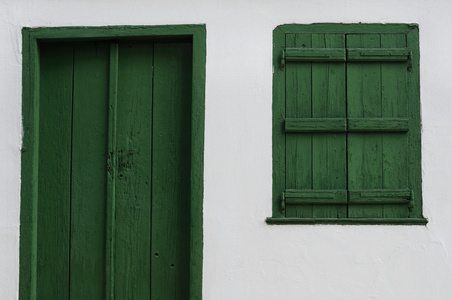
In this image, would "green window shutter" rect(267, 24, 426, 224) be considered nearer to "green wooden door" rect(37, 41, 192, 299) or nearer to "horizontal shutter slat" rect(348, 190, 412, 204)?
"horizontal shutter slat" rect(348, 190, 412, 204)

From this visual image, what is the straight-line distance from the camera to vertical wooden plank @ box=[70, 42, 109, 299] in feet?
10.9

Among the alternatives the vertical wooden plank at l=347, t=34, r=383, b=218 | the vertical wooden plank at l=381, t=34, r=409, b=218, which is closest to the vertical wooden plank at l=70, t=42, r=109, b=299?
the vertical wooden plank at l=347, t=34, r=383, b=218

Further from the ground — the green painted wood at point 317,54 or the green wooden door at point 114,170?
the green painted wood at point 317,54

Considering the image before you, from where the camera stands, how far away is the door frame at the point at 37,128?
10.5 feet

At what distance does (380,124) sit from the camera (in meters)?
3.17

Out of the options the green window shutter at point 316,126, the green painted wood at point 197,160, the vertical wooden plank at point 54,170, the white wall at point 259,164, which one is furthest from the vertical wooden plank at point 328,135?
the vertical wooden plank at point 54,170

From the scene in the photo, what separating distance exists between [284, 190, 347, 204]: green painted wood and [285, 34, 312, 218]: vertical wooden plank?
1.7 inches

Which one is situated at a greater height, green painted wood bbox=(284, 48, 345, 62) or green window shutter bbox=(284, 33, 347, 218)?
green painted wood bbox=(284, 48, 345, 62)

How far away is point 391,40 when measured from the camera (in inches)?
127

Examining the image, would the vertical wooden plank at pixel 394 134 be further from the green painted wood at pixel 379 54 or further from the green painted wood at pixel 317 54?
the green painted wood at pixel 317 54

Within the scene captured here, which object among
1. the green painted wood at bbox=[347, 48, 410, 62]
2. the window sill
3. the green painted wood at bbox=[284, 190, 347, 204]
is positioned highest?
the green painted wood at bbox=[347, 48, 410, 62]

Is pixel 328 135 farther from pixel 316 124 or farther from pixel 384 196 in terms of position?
pixel 384 196

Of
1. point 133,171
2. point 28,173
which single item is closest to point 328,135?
point 133,171

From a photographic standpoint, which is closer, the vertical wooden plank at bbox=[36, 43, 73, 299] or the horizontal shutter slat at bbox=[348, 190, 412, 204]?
the horizontal shutter slat at bbox=[348, 190, 412, 204]
